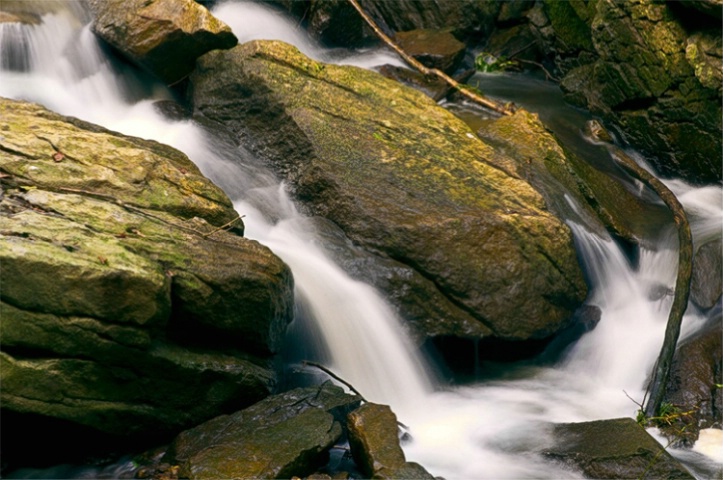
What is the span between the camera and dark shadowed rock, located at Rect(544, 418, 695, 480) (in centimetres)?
491

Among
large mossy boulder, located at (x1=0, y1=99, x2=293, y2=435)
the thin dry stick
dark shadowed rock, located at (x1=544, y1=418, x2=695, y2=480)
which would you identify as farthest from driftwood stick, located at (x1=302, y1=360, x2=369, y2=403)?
the thin dry stick

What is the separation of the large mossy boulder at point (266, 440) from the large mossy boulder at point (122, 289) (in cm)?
20

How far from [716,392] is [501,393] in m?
1.64

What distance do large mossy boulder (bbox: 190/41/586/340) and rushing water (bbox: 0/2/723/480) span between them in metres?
0.34

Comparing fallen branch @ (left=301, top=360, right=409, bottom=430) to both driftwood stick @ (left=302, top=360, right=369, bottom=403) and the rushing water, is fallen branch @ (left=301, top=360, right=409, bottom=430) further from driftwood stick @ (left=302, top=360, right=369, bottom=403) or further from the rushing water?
the rushing water

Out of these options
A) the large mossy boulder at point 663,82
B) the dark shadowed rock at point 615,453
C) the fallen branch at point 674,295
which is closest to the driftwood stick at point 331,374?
the dark shadowed rock at point 615,453

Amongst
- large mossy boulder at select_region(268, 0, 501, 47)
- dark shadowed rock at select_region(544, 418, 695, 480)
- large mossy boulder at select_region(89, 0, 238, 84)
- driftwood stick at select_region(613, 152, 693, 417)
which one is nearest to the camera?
dark shadowed rock at select_region(544, 418, 695, 480)

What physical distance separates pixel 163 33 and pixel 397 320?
4029 mm

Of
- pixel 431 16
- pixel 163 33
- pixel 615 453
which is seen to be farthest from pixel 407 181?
pixel 431 16

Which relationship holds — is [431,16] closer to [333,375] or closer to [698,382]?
[698,382]

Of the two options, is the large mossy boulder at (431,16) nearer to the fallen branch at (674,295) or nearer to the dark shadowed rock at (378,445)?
the fallen branch at (674,295)

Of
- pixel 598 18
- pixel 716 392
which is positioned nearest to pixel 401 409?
pixel 716 392

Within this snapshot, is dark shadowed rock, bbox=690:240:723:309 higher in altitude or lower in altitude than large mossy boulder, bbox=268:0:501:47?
lower

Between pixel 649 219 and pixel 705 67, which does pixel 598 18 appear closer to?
pixel 705 67
